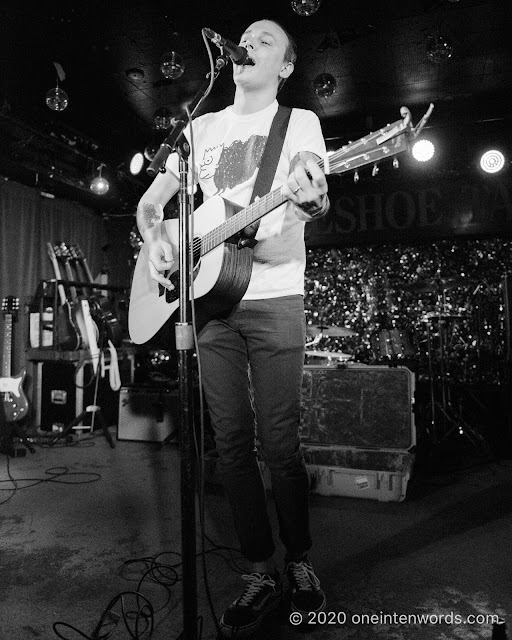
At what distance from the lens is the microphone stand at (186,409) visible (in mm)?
1354

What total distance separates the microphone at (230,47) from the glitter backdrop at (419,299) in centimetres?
495

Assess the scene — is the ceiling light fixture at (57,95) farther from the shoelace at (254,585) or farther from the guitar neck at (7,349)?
the shoelace at (254,585)

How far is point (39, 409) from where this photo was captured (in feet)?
20.5

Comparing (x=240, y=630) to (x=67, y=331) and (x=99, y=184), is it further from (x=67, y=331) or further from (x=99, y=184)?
(x=99, y=184)

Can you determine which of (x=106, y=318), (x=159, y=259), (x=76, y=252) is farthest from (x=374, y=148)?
(x=76, y=252)

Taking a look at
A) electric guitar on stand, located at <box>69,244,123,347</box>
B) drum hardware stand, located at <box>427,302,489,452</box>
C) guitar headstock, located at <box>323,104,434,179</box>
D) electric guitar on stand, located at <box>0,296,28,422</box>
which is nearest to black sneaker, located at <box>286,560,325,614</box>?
guitar headstock, located at <box>323,104,434,179</box>

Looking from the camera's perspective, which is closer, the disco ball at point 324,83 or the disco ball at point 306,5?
the disco ball at point 306,5

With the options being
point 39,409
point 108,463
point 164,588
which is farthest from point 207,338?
point 39,409

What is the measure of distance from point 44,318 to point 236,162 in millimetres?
5040

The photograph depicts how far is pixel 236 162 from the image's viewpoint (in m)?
1.96

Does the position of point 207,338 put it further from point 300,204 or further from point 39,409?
point 39,409

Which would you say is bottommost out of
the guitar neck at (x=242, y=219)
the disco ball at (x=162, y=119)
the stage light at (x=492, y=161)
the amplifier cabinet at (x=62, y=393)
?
the amplifier cabinet at (x=62, y=393)

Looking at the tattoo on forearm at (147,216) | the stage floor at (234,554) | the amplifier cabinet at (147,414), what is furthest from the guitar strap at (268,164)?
the amplifier cabinet at (147,414)

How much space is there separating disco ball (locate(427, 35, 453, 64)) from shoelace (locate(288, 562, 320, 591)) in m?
4.72
